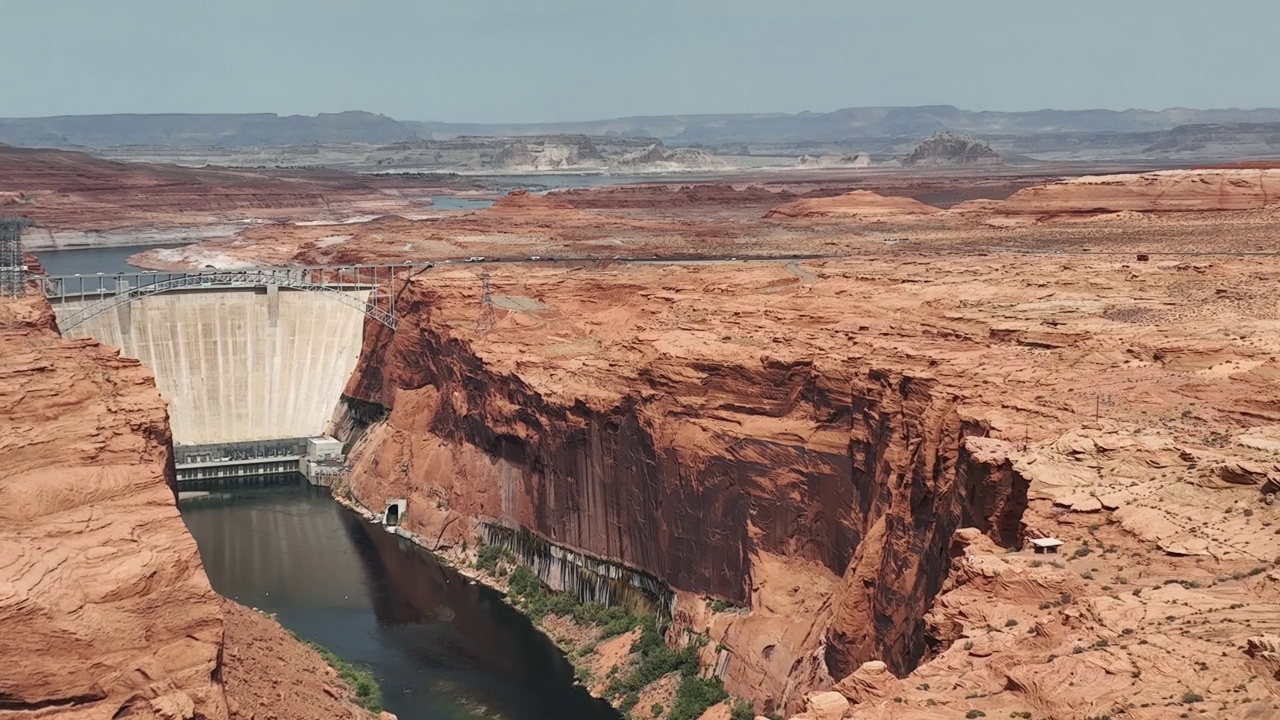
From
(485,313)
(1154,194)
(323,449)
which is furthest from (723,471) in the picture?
(1154,194)

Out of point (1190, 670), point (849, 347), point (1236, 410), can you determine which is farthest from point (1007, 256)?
point (1190, 670)

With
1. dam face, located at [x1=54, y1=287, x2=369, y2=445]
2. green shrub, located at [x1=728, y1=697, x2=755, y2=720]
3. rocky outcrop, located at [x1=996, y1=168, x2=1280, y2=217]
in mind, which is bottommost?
green shrub, located at [x1=728, y1=697, x2=755, y2=720]

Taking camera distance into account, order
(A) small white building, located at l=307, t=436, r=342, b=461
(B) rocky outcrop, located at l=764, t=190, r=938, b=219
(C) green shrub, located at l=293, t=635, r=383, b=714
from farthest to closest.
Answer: (B) rocky outcrop, located at l=764, t=190, r=938, b=219 → (A) small white building, located at l=307, t=436, r=342, b=461 → (C) green shrub, located at l=293, t=635, r=383, b=714

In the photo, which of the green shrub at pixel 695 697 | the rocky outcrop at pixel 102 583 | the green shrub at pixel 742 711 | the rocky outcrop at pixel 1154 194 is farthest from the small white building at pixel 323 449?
the rocky outcrop at pixel 1154 194

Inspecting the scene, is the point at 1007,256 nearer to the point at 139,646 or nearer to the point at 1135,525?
the point at 1135,525

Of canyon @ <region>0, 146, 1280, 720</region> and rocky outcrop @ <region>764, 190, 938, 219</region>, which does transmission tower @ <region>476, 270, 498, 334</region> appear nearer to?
canyon @ <region>0, 146, 1280, 720</region>

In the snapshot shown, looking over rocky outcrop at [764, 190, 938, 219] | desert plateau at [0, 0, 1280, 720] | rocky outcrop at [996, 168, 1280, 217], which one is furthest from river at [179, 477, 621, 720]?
rocky outcrop at [764, 190, 938, 219]

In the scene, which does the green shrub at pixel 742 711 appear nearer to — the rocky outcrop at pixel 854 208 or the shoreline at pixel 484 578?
the shoreline at pixel 484 578
